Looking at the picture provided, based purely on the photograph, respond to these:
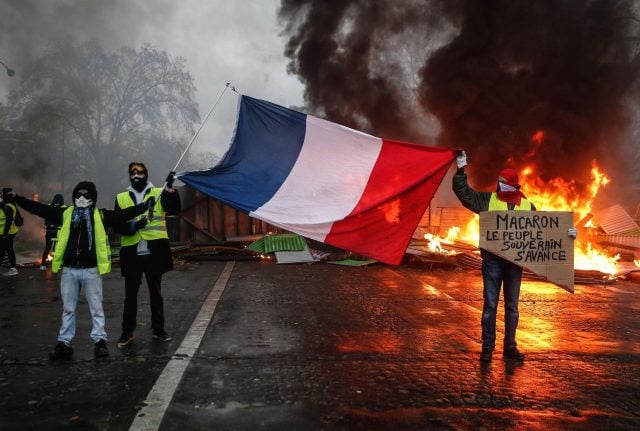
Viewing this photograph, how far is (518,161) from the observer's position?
1612cm

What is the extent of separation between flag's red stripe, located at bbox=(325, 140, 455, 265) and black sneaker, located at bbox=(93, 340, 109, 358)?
241 centimetres

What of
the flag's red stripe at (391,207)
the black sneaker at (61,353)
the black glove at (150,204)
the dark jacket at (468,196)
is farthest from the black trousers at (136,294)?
the dark jacket at (468,196)

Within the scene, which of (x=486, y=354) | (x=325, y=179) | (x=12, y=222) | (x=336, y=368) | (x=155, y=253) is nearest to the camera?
(x=336, y=368)

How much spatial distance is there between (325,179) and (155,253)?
1.99 meters

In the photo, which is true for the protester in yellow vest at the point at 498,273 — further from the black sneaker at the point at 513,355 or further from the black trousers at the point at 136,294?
the black trousers at the point at 136,294

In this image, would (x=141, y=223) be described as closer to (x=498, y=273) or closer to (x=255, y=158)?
(x=255, y=158)

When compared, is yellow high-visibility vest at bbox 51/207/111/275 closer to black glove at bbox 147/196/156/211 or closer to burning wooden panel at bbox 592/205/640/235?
black glove at bbox 147/196/156/211

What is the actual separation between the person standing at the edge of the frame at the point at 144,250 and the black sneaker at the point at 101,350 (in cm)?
34

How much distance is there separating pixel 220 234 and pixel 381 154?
11461mm

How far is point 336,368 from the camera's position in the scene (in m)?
4.51

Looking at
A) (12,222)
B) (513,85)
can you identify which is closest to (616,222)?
(513,85)

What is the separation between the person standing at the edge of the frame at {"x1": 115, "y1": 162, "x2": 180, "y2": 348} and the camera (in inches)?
205

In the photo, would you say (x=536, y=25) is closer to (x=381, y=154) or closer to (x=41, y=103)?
(x=381, y=154)

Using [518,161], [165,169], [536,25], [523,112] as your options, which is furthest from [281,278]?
[165,169]
